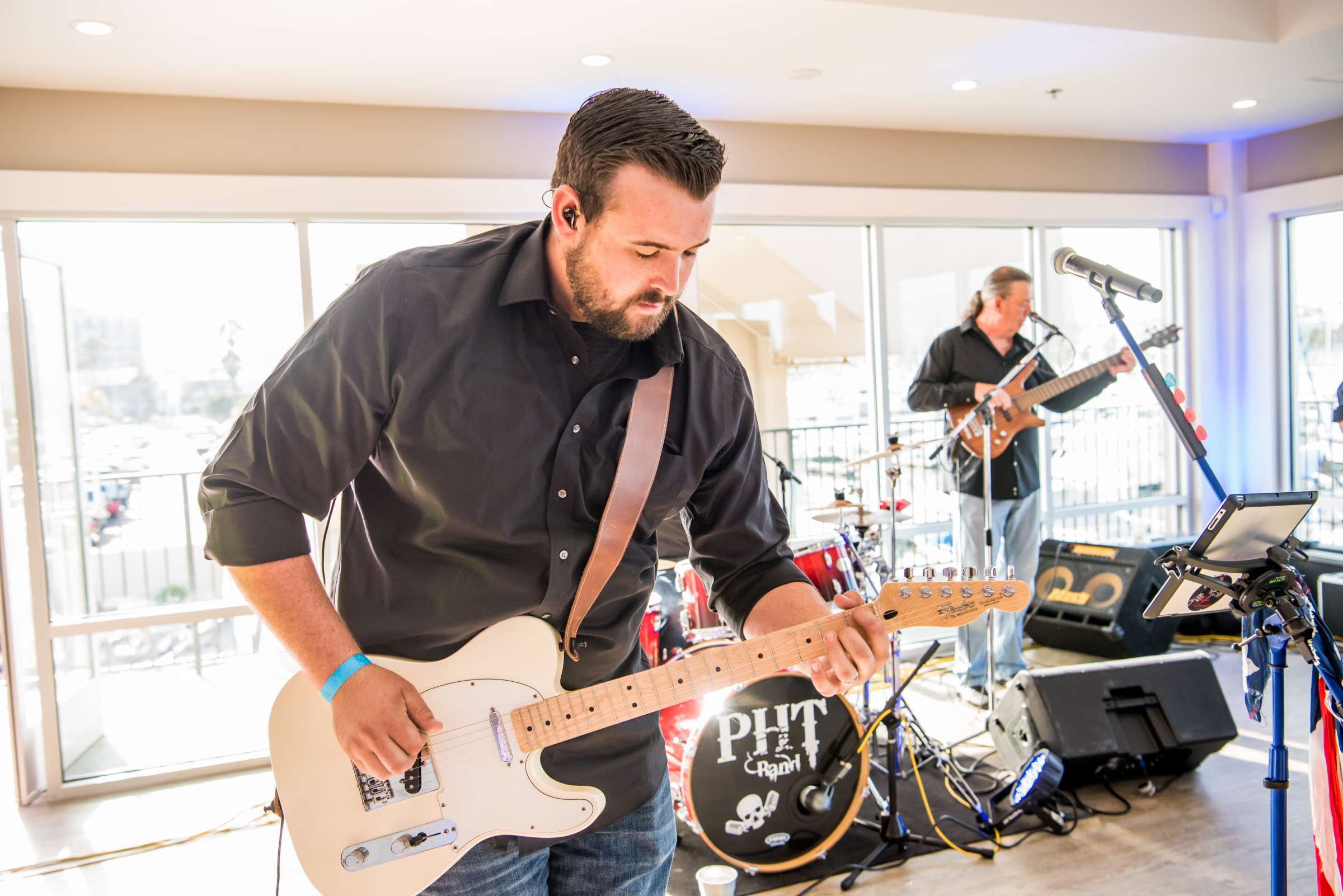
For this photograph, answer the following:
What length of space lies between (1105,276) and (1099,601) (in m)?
2.60

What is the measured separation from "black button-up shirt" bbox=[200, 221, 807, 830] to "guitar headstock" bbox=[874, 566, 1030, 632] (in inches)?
6.3

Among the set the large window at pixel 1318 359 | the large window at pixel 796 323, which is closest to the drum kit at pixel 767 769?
the large window at pixel 796 323

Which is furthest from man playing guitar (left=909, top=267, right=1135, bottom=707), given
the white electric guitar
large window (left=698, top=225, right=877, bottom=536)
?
the white electric guitar

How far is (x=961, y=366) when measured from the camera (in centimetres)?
428

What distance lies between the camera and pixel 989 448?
3.83 meters

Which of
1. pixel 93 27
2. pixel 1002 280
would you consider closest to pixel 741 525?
pixel 93 27

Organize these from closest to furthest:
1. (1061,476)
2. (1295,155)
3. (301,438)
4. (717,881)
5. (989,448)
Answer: (301,438) → (717,881) → (989,448) → (1295,155) → (1061,476)

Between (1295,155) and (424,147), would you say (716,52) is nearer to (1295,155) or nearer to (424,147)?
(424,147)

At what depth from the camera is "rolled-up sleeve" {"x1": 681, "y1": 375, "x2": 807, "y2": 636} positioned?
1428 mm

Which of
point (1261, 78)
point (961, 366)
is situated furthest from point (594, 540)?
point (1261, 78)

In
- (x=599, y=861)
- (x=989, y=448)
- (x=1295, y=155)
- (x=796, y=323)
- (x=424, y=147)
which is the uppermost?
(x=1295, y=155)

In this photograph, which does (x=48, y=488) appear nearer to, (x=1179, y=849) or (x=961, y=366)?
(x=961, y=366)

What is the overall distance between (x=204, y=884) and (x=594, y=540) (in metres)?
2.45

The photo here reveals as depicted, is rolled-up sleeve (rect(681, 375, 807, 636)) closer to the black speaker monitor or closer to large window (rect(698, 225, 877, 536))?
the black speaker monitor
